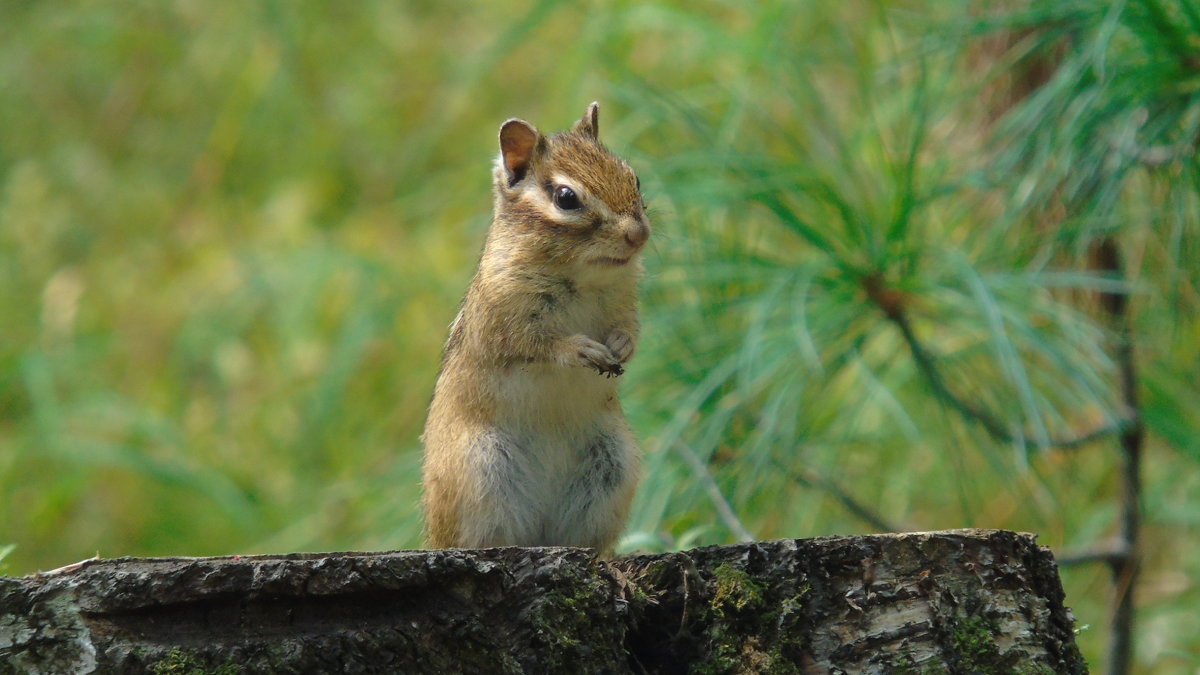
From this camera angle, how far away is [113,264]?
512 centimetres

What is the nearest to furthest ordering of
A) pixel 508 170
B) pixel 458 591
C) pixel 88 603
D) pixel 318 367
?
pixel 88 603
pixel 458 591
pixel 508 170
pixel 318 367

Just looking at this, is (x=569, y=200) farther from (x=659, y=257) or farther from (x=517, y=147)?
(x=659, y=257)

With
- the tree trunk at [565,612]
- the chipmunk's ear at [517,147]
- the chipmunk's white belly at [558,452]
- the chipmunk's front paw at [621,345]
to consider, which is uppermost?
the chipmunk's ear at [517,147]

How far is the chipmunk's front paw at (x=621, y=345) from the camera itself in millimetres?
2141

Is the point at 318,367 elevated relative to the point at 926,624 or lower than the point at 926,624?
elevated

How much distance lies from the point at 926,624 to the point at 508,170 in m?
1.23

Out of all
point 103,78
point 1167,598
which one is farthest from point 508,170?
point 103,78

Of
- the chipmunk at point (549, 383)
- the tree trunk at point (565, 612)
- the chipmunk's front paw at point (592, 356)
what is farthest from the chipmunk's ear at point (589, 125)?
the tree trunk at point (565, 612)

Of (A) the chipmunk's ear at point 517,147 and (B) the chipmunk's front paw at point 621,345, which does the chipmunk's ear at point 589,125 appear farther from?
(B) the chipmunk's front paw at point 621,345

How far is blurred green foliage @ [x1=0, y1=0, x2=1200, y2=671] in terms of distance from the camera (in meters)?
2.57

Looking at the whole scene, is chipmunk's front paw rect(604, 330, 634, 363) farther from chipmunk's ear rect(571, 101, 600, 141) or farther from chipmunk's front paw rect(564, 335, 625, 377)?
chipmunk's ear rect(571, 101, 600, 141)

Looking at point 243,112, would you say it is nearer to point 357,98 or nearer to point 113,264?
point 357,98

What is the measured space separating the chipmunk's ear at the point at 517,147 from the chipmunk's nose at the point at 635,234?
0.32 meters

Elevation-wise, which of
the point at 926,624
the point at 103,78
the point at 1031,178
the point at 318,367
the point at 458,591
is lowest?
the point at 926,624
